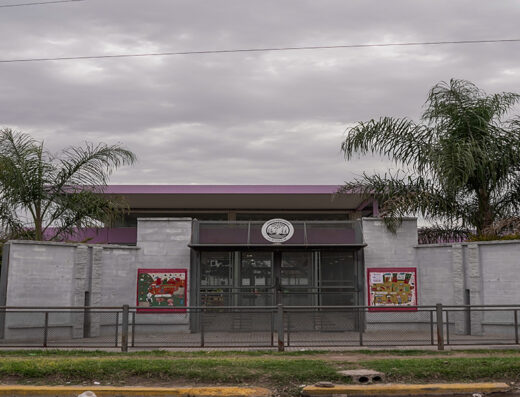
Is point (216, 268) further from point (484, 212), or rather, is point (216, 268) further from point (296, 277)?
point (484, 212)

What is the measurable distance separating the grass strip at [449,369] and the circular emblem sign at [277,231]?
853 centimetres

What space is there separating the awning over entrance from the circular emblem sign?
0.10 m

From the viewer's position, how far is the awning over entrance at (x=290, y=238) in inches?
795

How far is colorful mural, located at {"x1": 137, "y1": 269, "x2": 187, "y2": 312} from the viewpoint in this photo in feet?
65.6

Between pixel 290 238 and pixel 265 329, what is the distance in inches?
219

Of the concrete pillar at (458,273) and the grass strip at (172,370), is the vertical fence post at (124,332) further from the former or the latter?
the concrete pillar at (458,273)

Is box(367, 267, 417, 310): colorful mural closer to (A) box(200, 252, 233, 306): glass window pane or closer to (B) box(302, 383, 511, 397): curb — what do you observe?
(A) box(200, 252, 233, 306): glass window pane

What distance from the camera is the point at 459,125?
21.0 m

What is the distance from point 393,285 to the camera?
20.2 metres

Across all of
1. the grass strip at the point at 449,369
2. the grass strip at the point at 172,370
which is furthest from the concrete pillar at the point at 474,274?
the grass strip at the point at 172,370

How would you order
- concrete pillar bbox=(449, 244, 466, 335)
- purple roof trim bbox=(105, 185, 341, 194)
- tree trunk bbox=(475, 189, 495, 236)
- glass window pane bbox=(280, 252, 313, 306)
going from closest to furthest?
1. concrete pillar bbox=(449, 244, 466, 335)
2. glass window pane bbox=(280, 252, 313, 306)
3. tree trunk bbox=(475, 189, 495, 236)
4. purple roof trim bbox=(105, 185, 341, 194)

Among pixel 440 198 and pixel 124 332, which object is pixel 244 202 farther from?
pixel 124 332

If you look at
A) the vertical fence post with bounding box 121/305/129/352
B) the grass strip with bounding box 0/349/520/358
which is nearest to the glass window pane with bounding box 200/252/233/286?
the vertical fence post with bounding box 121/305/129/352

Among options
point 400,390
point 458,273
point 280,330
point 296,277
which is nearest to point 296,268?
point 296,277
